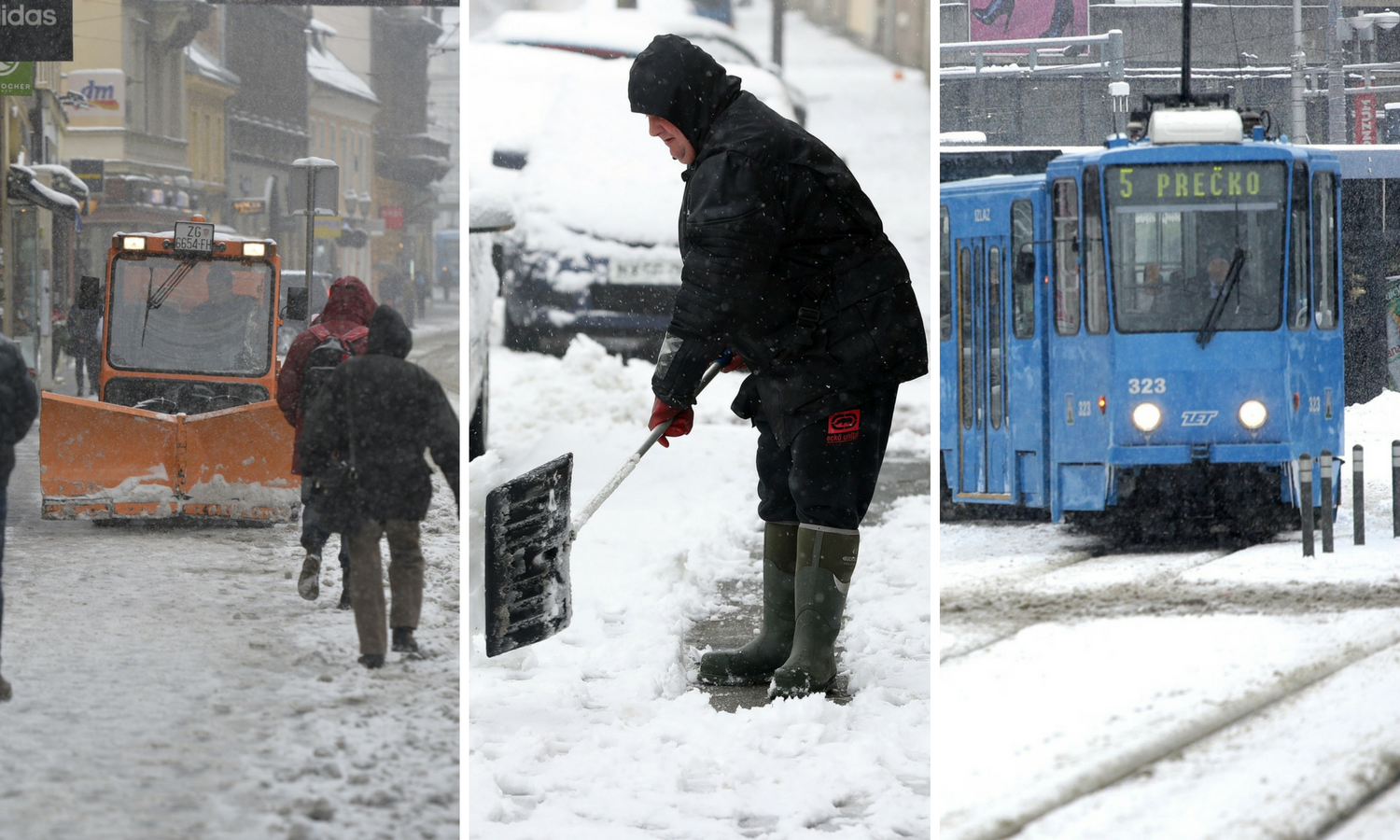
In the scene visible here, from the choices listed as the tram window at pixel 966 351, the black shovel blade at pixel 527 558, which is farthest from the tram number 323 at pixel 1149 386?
the black shovel blade at pixel 527 558

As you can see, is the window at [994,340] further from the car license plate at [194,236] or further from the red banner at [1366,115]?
the car license plate at [194,236]

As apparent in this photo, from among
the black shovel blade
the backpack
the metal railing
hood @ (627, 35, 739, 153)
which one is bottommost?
the black shovel blade

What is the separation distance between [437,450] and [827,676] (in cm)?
109

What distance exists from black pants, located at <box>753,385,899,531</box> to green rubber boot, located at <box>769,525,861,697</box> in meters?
0.04

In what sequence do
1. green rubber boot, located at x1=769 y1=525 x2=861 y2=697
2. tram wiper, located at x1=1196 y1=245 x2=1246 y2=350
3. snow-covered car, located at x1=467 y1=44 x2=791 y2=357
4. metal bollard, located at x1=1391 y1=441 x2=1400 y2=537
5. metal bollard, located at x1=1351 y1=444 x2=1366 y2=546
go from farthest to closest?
snow-covered car, located at x1=467 y1=44 x2=791 y2=357 < tram wiper, located at x1=1196 y1=245 x2=1246 y2=350 < metal bollard, located at x1=1351 y1=444 x2=1366 y2=546 < metal bollard, located at x1=1391 y1=441 x2=1400 y2=537 < green rubber boot, located at x1=769 y1=525 x2=861 y2=697

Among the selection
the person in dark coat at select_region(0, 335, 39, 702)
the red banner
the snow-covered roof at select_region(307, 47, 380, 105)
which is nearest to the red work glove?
the snow-covered roof at select_region(307, 47, 380, 105)

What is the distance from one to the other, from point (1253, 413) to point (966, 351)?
105 cm

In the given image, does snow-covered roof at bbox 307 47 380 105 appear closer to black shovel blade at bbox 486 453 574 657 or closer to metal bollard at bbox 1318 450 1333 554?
black shovel blade at bbox 486 453 574 657

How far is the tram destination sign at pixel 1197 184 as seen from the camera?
4613 millimetres

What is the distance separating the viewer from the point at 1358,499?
3.94 meters

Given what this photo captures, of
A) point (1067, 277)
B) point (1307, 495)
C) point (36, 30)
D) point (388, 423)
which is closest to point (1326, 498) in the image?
point (1307, 495)

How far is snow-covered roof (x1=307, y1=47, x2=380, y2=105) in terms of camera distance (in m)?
3.21

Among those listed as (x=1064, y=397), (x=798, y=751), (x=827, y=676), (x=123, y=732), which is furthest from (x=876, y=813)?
(x=1064, y=397)

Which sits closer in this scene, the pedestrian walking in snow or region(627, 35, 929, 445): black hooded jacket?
region(627, 35, 929, 445): black hooded jacket
